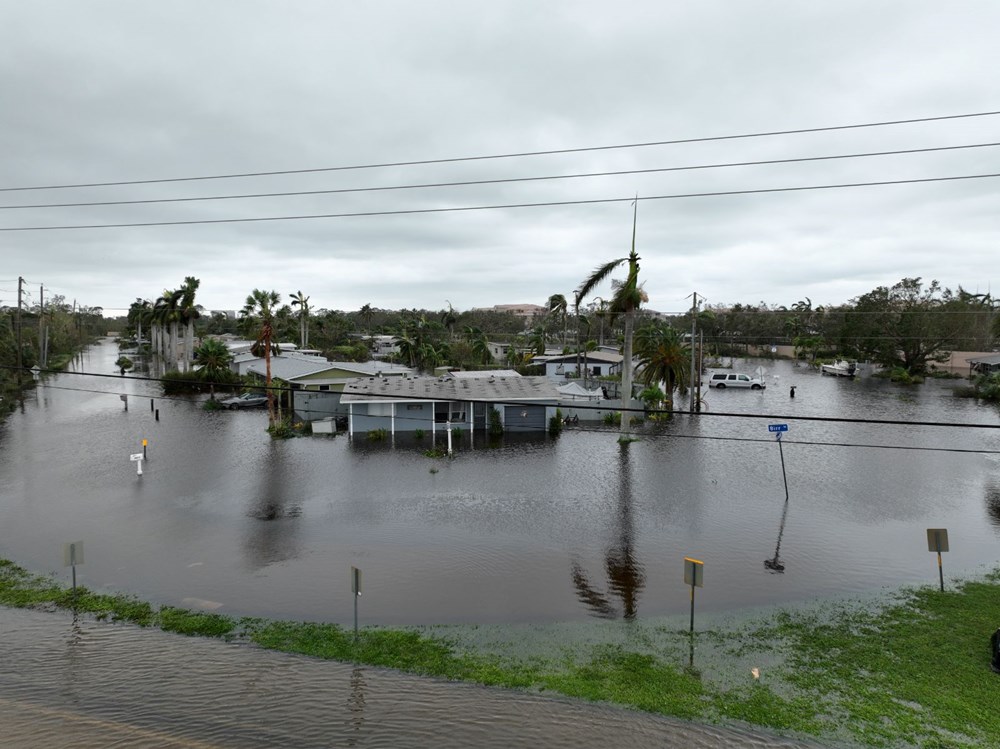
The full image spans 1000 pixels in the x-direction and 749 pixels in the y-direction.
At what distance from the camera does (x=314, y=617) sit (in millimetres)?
12719

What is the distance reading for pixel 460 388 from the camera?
34.2m

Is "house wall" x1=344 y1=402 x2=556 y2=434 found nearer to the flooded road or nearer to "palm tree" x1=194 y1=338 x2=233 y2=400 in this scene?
"palm tree" x1=194 y1=338 x2=233 y2=400

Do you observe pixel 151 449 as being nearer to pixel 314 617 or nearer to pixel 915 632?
pixel 314 617

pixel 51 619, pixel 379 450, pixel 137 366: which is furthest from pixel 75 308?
pixel 51 619

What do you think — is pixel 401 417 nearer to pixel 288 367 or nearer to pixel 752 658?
pixel 288 367

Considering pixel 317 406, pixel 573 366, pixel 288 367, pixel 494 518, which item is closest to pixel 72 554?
pixel 494 518

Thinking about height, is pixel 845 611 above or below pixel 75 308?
below

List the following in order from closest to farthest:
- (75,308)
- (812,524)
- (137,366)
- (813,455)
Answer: (812,524) → (813,455) → (137,366) → (75,308)

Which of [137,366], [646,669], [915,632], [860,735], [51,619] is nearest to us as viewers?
[860,735]

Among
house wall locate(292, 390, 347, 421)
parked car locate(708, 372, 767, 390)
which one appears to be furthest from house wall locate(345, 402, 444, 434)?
parked car locate(708, 372, 767, 390)

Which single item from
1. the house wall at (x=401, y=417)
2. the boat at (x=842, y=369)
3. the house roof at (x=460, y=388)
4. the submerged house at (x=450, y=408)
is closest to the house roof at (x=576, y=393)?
the house roof at (x=460, y=388)

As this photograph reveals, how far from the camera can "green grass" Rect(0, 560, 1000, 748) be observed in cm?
903

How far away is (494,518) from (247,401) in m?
30.3

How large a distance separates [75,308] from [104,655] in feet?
487
